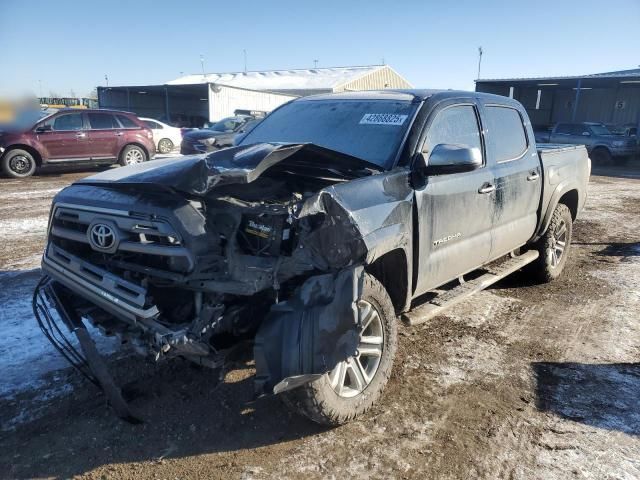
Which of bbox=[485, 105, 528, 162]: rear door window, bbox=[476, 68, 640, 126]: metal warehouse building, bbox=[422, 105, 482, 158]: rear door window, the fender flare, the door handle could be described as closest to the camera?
bbox=[422, 105, 482, 158]: rear door window

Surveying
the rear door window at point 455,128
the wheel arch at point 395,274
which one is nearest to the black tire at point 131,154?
the rear door window at point 455,128

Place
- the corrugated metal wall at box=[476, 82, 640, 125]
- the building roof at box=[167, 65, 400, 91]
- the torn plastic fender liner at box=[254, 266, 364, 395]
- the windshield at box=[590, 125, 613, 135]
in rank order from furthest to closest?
the building roof at box=[167, 65, 400, 91] → the corrugated metal wall at box=[476, 82, 640, 125] → the windshield at box=[590, 125, 613, 135] → the torn plastic fender liner at box=[254, 266, 364, 395]

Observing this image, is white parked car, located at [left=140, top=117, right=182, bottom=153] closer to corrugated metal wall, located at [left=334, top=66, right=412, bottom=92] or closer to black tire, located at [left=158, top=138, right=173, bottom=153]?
black tire, located at [left=158, top=138, right=173, bottom=153]

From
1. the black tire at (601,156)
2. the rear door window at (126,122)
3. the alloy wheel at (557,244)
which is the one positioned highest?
the rear door window at (126,122)

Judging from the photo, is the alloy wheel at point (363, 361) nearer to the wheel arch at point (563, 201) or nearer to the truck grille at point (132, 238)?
the truck grille at point (132, 238)

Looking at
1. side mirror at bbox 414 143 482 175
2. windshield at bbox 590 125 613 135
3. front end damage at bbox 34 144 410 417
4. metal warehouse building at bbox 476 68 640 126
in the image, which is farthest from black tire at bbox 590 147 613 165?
front end damage at bbox 34 144 410 417

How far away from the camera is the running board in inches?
142

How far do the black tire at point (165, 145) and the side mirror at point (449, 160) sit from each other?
16503 millimetres

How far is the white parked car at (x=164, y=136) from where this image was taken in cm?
1838

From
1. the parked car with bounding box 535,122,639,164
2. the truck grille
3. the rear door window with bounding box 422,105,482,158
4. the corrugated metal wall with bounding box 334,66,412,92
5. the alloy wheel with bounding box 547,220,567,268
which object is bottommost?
the parked car with bounding box 535,122,639,164

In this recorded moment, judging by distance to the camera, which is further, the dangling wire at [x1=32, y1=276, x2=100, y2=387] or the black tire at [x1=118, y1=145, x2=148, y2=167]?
the black tire at [x1=118, y1=145, x2=148, y2=167]

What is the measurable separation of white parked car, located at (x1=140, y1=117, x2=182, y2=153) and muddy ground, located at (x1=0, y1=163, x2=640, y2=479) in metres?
14.4

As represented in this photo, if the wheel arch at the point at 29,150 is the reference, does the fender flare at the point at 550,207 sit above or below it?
above

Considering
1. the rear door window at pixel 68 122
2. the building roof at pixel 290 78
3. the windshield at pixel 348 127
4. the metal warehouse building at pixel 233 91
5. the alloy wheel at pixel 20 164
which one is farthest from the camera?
the building roof at pixel 290 78
